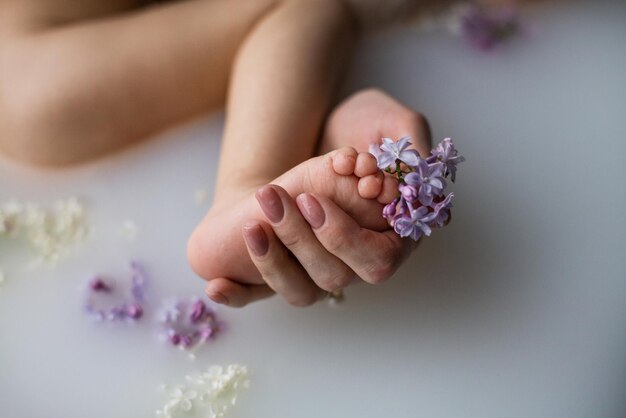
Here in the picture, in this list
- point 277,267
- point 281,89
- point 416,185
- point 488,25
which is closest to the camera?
point 416,185

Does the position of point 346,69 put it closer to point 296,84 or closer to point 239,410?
point 296,84

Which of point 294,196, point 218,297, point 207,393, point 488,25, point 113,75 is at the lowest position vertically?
point 207,393

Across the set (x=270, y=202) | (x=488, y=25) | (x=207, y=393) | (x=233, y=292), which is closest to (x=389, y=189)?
(x=270, y=202)

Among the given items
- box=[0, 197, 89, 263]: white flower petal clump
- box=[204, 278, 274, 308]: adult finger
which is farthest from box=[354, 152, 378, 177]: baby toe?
box=[0, 197, 89, 263]: white flower petal clump

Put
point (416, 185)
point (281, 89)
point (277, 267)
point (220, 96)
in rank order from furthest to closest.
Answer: point (220, 96), point (281, 89), point (277, 267), point (416, 185)

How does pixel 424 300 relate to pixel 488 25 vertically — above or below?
below

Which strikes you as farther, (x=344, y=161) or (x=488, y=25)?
(x=488, y=25)

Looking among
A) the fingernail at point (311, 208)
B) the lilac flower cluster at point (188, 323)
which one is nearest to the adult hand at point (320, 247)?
the fingernail at point (311, 208)

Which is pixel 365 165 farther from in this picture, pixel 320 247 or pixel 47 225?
pixel 47 225
